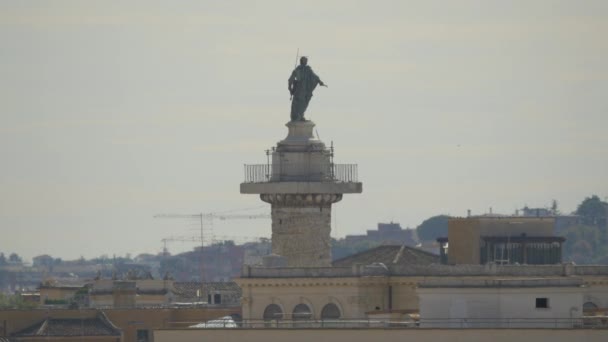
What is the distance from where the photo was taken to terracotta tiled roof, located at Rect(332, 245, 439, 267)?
108m

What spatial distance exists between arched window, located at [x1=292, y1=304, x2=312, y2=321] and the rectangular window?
13901 mm

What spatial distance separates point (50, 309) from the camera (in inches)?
6845

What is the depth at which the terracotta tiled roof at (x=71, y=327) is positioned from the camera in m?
168

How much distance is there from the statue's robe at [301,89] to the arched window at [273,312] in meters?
7.65

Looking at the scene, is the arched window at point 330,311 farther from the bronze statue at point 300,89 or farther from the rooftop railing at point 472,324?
the rooftop railing at point 472,324

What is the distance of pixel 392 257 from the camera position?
109 m

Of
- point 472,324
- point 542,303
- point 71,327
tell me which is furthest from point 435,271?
point 71,327

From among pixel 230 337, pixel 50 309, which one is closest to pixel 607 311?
pixel 230 337

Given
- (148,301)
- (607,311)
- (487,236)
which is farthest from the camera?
(148,301)

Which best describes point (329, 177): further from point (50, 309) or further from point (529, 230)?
point (50, 309)

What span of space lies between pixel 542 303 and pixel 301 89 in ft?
73.4

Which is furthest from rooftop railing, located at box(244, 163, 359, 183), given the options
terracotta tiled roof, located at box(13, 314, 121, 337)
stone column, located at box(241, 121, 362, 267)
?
terracotta tiled roof, located at box(13, 314, 121, 337)

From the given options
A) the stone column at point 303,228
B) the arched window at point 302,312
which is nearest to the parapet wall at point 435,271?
the arched window at point 302,312

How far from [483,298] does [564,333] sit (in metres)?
6.05
